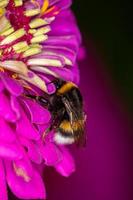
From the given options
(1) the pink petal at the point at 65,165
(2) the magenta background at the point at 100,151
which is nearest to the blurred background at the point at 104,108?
(2) the magenta background at the point at 100,151

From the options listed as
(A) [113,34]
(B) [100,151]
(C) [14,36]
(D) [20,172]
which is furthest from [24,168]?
(A) [113,34]

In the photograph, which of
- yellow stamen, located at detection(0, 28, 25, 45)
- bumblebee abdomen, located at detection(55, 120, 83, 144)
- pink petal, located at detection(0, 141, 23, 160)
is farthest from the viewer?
yellow stamen, located at detection(0, 28, 25, 45)

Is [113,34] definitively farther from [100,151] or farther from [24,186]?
[24,186]

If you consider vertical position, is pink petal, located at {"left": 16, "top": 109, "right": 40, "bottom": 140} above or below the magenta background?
above

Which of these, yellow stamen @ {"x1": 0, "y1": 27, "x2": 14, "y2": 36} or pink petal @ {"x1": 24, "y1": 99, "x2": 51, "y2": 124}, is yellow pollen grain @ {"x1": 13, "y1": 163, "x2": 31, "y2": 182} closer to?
pink petal @ {"x1": 24, "y1": 99, "x2": 51, "y2": 124}

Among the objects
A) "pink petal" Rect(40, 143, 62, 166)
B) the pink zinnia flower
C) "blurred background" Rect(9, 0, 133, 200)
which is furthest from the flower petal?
"blurred background" Rect(9, 0, 133, 200)

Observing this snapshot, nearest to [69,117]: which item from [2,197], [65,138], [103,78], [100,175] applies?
[65,138]

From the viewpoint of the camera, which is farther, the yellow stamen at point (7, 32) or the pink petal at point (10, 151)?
the yellow stamen at point (7, 32)

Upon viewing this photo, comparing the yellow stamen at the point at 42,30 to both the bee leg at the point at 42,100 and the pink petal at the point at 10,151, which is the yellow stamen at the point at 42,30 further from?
the pink petal at the point at 10,151

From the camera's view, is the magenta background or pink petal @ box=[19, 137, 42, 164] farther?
the magenta background
